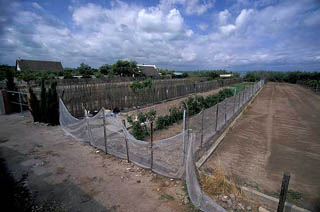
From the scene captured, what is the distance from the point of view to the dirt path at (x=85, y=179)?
291 cm

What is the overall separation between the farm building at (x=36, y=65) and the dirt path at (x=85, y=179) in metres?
54.1

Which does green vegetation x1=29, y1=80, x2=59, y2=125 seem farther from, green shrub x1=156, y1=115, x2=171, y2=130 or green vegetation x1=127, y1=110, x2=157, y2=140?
green shrub x1=156, y1=115, x2=171, y2=130

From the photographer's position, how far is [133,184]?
3.45m

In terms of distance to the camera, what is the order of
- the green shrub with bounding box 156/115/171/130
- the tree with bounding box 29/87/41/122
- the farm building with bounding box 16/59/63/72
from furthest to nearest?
the farm building with bounding box 16/59/63/72 < the tree with bounding box 29/87/41/122 < the green shrub with bounding box 156/115/171/130

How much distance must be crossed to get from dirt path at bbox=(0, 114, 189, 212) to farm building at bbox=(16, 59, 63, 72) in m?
54.1

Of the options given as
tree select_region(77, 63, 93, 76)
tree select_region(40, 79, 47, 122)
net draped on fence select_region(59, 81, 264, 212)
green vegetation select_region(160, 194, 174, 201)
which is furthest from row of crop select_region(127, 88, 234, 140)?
tree select_region(77, 63, 93, 76)

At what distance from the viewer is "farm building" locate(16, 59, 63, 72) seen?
149ft

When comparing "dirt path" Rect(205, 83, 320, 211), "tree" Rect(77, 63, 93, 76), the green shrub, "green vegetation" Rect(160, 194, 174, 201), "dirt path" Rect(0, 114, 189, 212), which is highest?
"tree" Rect(77, 63, 93, 76)

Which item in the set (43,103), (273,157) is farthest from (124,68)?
(273,157)

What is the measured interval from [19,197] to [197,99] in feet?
29.0

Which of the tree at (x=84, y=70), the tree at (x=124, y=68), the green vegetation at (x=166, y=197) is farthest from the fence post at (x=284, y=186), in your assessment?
the tree at (x=84, y=70)

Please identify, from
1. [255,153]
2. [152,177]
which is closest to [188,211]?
[152,177]

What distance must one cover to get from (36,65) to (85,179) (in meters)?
60.3

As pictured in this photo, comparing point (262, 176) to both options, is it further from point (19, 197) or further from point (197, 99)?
point (197, 99)
